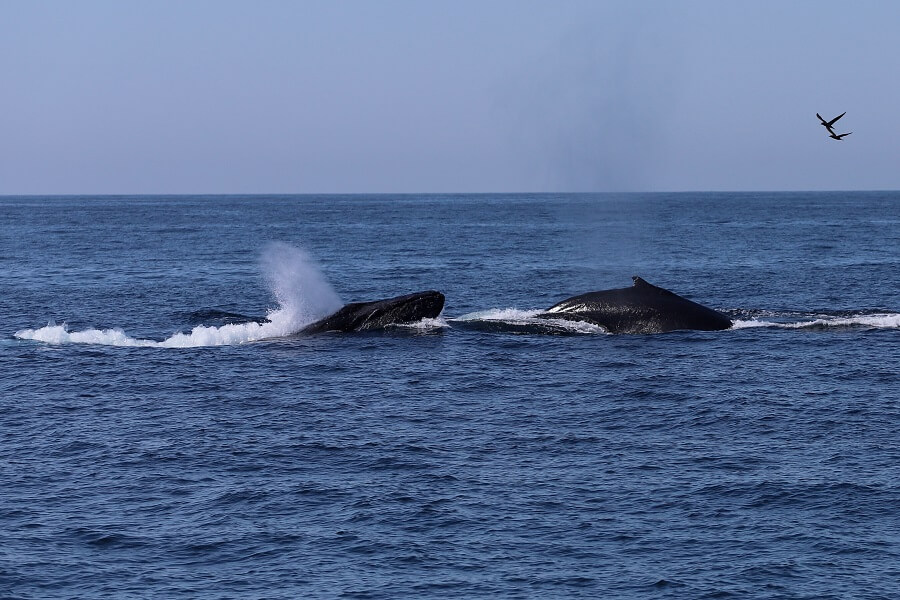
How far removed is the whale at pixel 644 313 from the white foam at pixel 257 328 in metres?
10.4

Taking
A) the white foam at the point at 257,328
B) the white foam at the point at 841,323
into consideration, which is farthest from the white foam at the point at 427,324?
the white foam at the point at 841,323

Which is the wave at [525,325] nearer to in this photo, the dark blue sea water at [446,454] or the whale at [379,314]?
the dark blue sea water at [446,454]

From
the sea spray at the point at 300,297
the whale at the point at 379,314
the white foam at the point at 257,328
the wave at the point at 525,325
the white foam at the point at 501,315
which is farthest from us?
the sea spray at the point at 300,297

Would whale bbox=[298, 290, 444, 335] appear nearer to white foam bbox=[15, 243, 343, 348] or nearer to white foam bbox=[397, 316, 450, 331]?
white foam bbox=[397, 316, 450, 331]

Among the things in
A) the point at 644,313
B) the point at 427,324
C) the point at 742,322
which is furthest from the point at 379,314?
the point at 742,322

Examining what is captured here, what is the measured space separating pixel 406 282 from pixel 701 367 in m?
33.8

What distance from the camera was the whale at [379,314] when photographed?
41.5 metres

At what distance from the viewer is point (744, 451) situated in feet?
82.3

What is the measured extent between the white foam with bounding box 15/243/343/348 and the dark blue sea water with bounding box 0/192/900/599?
149mm

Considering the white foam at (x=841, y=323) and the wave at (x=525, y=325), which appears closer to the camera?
the wave at (x=525, y=325)

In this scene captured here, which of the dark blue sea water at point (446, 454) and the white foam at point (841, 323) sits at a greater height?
the white foam at point (841, 323)

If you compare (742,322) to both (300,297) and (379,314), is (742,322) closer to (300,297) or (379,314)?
(379,314)


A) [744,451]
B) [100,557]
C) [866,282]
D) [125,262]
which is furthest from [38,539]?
[125,262]

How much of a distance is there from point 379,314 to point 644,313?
9516 millimetres
